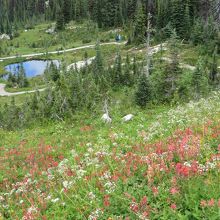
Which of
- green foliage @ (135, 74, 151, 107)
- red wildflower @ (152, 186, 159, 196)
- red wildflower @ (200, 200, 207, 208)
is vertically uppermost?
red wildflower @ (200, 200, 207, 208)

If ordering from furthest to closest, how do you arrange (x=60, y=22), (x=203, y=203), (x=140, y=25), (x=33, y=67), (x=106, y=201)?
(x=60, y=22) < (x=33, y=67) < (x=140, y=25) < (x=106, y=201) < (x=203, y=203)

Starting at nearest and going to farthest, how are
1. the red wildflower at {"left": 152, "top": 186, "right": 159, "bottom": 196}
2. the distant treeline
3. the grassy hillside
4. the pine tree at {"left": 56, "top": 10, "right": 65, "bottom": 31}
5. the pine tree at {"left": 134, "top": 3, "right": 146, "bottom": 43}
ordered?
the grassy hillside < the red wildflower at {"left": 152, "top": 186, "right": 159, "bottom": 196} < the distant treeline < the pine tree at {"left": 134, "top": 3, "right": 146, "bottom": 43} < the pine tree at {"left": 56, "top": 10, "right": 65, "bottom": 31}

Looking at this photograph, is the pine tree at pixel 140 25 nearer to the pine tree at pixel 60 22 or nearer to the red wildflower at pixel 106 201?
the pine tree at pixel 60 22

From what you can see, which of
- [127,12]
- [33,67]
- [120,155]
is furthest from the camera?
[127,12]

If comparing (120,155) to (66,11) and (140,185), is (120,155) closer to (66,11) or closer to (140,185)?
(140,185)

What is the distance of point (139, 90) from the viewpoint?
29.1 metres

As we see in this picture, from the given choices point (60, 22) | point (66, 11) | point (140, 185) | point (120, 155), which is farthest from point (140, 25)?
point (140, 185)

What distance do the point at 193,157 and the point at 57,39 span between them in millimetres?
132612

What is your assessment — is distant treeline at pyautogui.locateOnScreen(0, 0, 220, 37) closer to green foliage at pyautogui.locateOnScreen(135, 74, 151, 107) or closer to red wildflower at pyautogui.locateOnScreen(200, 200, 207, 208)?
green foliage at pyautogui.locateOnScreen(135, 74, 151, 107)

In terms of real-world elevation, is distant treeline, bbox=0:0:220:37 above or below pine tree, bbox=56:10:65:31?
above

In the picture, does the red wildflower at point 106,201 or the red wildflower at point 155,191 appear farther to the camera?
the red wildflower at point 106,201

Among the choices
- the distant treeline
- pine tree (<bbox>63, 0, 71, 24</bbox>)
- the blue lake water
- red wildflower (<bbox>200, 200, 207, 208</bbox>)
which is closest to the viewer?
red wildflower (<bbox>200, 200, 207, 208</bbox>)

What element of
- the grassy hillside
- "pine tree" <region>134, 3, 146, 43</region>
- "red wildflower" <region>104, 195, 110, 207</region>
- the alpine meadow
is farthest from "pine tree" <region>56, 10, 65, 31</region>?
"red wildflower" <region>104, 195, 110, 207</region>

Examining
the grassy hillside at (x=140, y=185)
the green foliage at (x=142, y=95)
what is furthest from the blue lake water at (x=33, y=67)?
the grassy hillside at (x=140, y=185)
